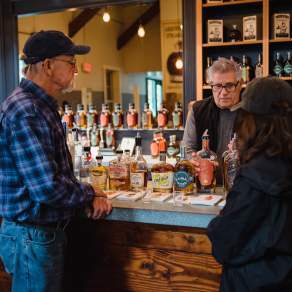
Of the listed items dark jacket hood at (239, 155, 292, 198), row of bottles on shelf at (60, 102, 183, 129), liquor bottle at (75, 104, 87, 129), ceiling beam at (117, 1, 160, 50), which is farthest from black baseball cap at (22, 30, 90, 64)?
ceiling beam at (117, 1, 160, 50)

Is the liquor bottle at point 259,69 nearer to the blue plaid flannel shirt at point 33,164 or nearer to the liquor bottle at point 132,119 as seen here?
the liquor bottle at point 132,119

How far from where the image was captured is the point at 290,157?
123 centimetres

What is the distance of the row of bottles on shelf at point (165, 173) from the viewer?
6.27ft

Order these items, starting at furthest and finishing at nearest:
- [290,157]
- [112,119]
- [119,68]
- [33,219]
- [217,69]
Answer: [119,68]
[112,119]
[217,69]
[33,219]
[290,157]

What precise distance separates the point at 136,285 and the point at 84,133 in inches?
111

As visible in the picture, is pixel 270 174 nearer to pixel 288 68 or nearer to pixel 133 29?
pixel 288 68

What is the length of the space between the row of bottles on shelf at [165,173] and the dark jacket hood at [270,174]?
654 millimetres

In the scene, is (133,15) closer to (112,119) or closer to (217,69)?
(112,119)

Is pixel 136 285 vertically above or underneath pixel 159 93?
underneath

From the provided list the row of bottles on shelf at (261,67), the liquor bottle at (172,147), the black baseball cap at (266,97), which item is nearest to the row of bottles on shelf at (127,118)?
the liquor bottle at (172,147)

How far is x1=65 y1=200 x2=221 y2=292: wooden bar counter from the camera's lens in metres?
1.74

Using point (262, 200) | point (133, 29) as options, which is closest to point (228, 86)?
point (262, 200)

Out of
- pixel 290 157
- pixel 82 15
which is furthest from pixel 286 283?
pixel 82 15

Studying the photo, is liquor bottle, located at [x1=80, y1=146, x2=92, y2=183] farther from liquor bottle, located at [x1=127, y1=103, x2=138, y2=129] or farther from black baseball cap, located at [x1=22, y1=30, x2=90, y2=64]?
liquor bottle, located at [x1=127, y1=103, x2=138, y2=129]
